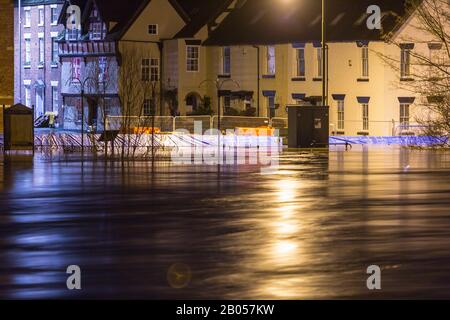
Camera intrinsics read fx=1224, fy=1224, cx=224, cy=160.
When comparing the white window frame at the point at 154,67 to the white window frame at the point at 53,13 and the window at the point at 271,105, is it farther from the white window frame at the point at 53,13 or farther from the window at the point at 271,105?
the white window frame at the point at 53,13

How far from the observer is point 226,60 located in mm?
90750

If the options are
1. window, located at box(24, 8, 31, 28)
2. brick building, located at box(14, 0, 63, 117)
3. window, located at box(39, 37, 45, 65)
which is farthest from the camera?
window, located at box(24, 8, 31, 28)

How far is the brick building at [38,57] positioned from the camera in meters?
103

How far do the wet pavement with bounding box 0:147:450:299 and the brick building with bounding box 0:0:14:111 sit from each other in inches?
1226

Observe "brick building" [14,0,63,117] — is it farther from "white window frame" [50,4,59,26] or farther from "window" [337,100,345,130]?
"window" [337,100,345,130]

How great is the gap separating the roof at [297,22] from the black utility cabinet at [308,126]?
63.8 ft

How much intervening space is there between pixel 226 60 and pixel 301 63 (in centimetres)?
791

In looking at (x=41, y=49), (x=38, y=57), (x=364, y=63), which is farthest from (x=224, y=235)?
(x=41, y=49)

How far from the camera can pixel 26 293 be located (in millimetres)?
13523

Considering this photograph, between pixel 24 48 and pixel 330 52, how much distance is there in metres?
35.5

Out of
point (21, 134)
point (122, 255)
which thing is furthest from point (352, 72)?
point (122, 255)

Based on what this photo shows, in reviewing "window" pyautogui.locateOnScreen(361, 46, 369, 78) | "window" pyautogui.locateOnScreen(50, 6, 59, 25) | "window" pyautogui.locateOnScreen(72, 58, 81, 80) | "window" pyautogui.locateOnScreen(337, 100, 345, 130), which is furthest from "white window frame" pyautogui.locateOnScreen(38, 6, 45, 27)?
"window" pyautogui.locateOnScreen(361, 46, 369, 78)

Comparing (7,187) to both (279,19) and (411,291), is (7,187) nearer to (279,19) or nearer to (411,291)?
(411,291)

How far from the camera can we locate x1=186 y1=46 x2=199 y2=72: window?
9238 cm
